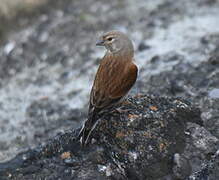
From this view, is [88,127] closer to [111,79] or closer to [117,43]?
[111,79]

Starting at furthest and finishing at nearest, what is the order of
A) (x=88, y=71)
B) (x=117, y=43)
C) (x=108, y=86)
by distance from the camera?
(x=88, y=71), (x=117, y=43), (x=108, y=86)

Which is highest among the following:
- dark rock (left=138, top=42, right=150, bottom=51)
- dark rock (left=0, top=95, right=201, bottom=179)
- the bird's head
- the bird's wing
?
dark rock (left=138, top=42, right=150, bottom=51)

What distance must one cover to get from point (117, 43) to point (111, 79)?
585 millimetres

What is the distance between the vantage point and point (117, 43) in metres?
5.80

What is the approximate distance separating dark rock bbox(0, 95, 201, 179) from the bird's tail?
9 centimetres

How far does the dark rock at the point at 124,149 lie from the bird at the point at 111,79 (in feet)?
0.56

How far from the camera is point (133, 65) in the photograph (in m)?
5.58

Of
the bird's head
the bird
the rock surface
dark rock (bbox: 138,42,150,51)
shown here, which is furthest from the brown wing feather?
dark rock (bbox: 138,42,150,51)

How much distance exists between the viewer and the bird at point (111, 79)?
502 centimetres

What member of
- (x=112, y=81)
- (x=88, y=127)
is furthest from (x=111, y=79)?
(x=88, y=127)

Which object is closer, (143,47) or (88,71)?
(88,71)

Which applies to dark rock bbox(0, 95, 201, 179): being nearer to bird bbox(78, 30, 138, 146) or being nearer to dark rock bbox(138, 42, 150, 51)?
bird bbox(78, 30, 138, 146)

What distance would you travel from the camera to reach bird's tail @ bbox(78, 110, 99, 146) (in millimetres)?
4902

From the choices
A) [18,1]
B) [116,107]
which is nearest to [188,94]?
[116,107]
